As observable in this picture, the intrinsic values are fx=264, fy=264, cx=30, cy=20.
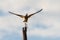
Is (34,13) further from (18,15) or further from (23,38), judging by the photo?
(23,38)

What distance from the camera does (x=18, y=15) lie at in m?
44.1

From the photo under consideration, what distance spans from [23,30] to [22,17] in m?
3.56

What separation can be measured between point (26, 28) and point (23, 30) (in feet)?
1.91

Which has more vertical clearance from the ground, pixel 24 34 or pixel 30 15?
pixel 30 15

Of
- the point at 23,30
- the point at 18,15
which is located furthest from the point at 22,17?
the point at 23,30

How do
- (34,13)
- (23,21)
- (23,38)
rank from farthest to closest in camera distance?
(34,13) < (23,21) < (23,38)

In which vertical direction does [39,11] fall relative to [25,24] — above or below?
above

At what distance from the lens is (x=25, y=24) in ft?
137

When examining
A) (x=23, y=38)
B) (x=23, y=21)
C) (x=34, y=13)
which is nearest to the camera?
(x=23, y=38)

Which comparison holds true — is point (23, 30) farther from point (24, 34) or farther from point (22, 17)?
point (22, 17)

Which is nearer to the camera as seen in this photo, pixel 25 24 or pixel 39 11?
pixel 25 24

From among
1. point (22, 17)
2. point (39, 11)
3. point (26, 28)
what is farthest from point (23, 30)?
point (39, 11)

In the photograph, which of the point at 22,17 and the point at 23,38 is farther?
the point at 22,17

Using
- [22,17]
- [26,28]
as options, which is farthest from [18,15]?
[26,28]
